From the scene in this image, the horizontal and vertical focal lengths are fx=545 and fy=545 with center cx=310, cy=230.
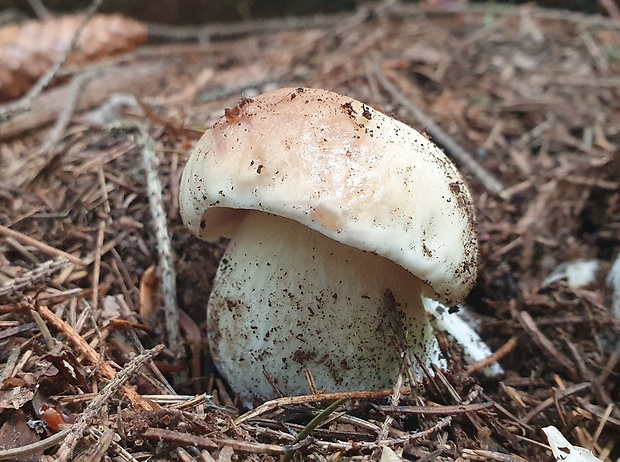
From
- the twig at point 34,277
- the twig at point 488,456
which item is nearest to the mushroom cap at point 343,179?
the twig at point 488,456

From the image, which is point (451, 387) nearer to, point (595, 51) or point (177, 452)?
point (177, 452)

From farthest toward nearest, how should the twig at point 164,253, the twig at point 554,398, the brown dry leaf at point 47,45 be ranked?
the brown dry leaf at point 47,45 < the twig at point 164,253 < the twig at point 554,398

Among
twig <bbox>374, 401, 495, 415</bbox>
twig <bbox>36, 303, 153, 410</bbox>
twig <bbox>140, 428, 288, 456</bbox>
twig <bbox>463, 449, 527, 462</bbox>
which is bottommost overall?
twig <bbox>463, 449, 527, 462</bbox>

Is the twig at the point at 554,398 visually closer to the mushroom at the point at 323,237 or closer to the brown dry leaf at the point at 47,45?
the mushroom at the point at 323,237

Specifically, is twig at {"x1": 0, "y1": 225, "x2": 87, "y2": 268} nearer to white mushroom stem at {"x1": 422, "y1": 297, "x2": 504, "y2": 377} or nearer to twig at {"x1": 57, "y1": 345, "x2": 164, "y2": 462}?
twig at {"x1": 57, "y1": 345, "x2": 164, "y2": 462}

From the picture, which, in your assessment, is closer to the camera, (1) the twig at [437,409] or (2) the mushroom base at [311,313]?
(1) the twig at [437,409]

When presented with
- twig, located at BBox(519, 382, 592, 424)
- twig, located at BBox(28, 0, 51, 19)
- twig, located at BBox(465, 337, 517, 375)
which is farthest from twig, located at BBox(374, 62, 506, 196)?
twig, located at BBox(28, 0, 51, 19)

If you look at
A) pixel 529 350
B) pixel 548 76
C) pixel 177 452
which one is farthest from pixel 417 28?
pixel 177 452

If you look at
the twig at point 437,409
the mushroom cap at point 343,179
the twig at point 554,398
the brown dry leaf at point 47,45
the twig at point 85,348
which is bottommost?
the twig at point 554,398
